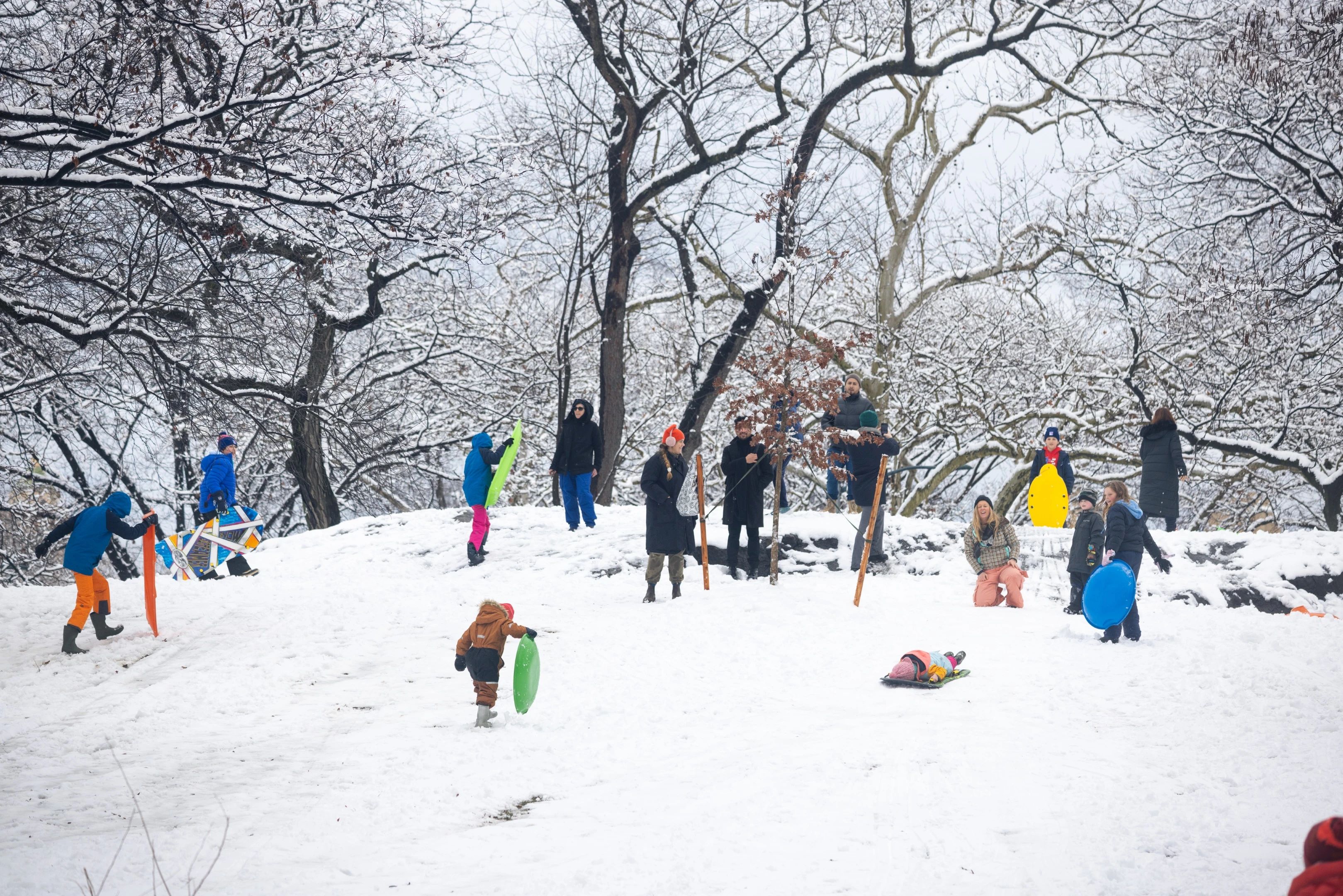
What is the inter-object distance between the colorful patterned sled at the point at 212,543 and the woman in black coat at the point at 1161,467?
12509 mm

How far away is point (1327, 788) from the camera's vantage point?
15.5 ft

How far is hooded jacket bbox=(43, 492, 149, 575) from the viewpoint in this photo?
9.03 m

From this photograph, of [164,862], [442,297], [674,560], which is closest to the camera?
[164,862]

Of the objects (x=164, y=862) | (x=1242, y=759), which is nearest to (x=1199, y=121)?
(x=1242, y=759)

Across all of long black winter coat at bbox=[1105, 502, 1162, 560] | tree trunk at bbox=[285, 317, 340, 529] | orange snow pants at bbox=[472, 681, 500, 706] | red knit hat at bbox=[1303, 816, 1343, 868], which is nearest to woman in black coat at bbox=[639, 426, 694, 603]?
orange snow pants at bbox=[472, 681, 500, 706]

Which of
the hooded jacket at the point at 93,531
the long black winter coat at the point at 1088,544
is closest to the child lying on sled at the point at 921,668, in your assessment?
the long black winter coat at the point at 1088,544

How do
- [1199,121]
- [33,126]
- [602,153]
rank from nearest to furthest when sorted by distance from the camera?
1. [33,126]
2. [1199,121]
3. [602,153]

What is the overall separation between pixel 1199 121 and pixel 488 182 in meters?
9.27

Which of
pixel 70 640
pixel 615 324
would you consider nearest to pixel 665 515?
pixel 70 640

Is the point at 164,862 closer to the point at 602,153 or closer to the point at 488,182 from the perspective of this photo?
the point at 488,182

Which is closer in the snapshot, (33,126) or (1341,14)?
(33,126)

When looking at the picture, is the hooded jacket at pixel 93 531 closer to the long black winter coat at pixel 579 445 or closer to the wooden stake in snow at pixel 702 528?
the long black winter coat at pixel 579 445

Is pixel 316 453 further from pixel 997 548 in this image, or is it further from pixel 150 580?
pixel 997 548

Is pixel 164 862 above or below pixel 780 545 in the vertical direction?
below
